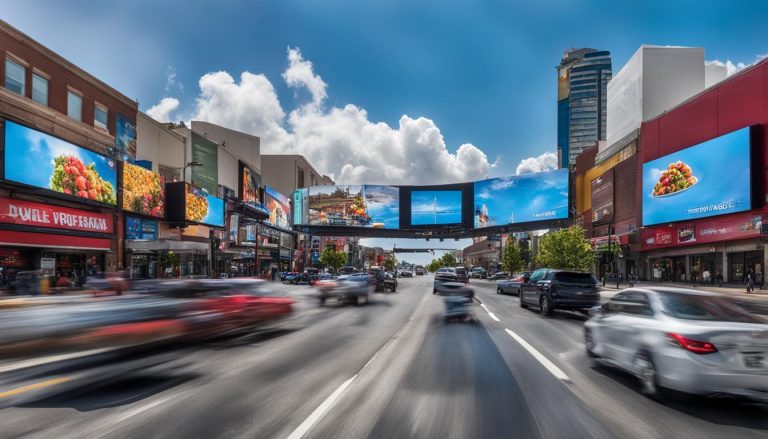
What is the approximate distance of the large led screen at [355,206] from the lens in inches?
3406

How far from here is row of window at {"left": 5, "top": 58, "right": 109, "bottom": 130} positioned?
95.6 feet

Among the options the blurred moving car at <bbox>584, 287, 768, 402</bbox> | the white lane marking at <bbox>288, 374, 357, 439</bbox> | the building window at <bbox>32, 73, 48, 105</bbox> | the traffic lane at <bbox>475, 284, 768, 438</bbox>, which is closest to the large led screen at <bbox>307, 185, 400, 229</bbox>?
the building window at <bbox>32, 73, 48, 105</bbox>

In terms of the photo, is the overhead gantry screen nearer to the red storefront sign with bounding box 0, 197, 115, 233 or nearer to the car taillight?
the red storefront sign with bounding box 0, 197, 115, 233

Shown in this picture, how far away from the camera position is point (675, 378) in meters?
5.95

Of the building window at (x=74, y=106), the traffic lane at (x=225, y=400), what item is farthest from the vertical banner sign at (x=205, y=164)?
the traffic lane at (x=225, y=400)

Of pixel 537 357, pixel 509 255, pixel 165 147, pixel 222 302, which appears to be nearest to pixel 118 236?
pixel 165 147

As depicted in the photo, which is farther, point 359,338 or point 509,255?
point 509,255

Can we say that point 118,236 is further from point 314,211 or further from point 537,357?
point 314,211

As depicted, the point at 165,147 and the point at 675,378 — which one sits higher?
the point at 165,147

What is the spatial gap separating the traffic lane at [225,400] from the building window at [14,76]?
2820 cm

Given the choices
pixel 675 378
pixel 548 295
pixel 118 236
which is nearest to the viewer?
pixel 675 378

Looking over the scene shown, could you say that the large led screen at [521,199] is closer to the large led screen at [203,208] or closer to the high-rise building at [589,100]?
the large led screen at [203,208]

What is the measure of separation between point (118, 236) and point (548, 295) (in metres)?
34.4

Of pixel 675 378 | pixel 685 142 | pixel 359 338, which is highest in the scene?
pixel 685 142
